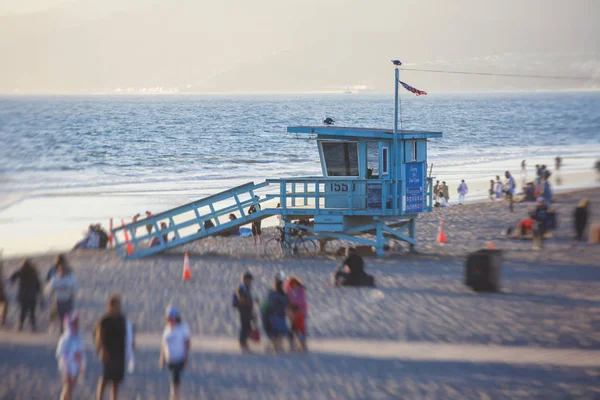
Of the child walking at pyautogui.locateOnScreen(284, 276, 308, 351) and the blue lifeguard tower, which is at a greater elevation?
the blue lifeguard tower

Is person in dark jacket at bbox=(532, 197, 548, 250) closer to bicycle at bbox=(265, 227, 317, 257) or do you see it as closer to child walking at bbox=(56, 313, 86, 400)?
bicycle at bbox=(265, 227, 317, 257)

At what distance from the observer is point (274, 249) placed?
27.8m

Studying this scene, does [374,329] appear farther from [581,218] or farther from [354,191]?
[581,218]

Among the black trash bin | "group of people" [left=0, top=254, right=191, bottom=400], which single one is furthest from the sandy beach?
"group of people" [left=0, top=254, right=191, bottom=400]

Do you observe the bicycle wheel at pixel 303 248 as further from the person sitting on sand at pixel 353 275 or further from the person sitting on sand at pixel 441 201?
the person sitting on sand at pixel 441 201

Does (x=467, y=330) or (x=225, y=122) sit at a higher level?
(x=225, y=122)

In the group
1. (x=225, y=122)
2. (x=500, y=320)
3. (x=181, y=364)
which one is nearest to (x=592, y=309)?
(x=500, y=320)

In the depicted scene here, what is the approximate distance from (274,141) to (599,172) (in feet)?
155

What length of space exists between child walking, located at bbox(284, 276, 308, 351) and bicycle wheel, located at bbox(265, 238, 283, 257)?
11051 mm

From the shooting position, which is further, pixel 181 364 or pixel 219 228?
pixel 219 228

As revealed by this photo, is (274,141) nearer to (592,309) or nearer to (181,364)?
(592,309)

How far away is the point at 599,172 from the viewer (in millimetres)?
51000

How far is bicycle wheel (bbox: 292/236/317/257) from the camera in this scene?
2664cm

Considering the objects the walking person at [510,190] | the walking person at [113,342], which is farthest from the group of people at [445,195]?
the walking person at [113,342]
